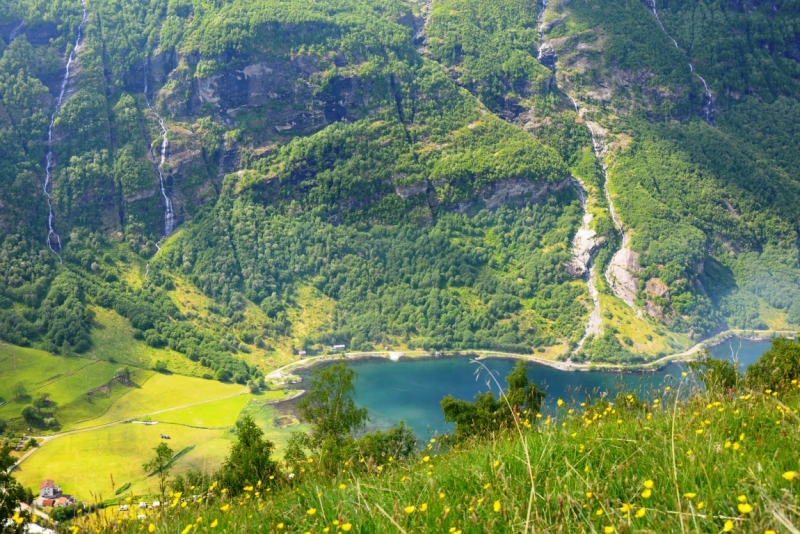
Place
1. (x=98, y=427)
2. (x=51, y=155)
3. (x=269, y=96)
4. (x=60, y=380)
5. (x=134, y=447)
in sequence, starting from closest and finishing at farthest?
(x=134, y=447) → (x=98, y=427) → (x=60, y=380) → (x=51, y=155) → (x=269, y=96)

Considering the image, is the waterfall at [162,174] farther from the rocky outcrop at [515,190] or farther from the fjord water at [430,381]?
the rocky outcrop at [515,190]

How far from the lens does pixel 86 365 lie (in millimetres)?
82125

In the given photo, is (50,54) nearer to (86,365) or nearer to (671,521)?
(86,365)

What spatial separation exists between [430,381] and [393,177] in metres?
59.9

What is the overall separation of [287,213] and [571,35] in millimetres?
97793

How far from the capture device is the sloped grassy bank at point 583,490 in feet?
11.4

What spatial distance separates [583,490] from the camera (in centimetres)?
407

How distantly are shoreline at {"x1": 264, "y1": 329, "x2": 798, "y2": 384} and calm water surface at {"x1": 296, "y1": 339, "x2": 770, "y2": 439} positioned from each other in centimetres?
174

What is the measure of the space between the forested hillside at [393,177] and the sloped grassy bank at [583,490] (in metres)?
90.8

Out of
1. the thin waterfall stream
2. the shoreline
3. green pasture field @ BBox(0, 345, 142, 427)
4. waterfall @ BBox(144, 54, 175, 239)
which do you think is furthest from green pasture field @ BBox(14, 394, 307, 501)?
waterfall @ BBox(144, 54, 175, 239)

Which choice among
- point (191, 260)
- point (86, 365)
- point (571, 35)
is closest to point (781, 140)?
point (571, 35)

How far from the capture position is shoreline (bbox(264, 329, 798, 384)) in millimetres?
94750

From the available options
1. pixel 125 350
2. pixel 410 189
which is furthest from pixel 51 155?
pixel 410 189

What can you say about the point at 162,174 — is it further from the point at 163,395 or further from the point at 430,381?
the point at 430,381
